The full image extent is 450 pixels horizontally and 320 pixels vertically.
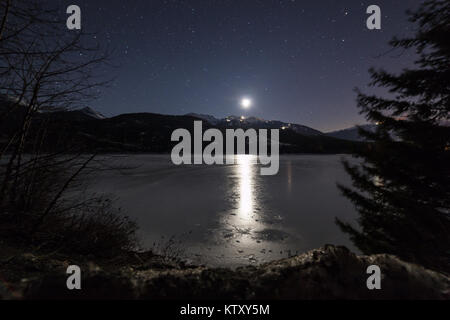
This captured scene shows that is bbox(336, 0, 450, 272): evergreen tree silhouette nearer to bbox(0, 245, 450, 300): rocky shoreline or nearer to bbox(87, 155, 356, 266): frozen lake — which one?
bbox(87, 155, 356, 266): frozen lake

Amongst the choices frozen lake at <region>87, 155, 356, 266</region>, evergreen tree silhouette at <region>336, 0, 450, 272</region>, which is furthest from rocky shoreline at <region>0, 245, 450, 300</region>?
evergreen tree silhouette at <region>336, 0, 450, 272</region>

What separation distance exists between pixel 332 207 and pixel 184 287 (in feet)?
46.5

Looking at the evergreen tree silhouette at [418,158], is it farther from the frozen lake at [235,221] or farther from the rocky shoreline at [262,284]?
the rocky shoreline at [262,284]

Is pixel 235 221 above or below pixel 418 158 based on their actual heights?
below

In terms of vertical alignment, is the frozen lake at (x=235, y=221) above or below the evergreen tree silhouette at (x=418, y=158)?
below

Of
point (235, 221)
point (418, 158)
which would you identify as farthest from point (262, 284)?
point (235, 221)

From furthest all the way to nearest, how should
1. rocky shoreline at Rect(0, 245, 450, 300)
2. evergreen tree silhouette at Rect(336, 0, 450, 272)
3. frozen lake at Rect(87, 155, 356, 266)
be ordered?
frozen lake at Rect(87, 155, 356, 266) → evergreen tree silhouette at Rect(336, 0, 450, 272) → rocky shoreline at Rect(0, 245, 450, 300)

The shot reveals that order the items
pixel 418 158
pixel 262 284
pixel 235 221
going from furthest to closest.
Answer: pixel 235 221 → pixel 418 158 → pixel 262 284

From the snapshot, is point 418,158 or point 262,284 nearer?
point 262,284

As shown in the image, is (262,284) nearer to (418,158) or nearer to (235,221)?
(418,158)

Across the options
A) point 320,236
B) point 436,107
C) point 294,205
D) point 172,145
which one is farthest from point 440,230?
point 172,145

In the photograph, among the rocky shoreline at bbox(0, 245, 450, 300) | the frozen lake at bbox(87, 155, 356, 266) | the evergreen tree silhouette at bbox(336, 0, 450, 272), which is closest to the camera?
the rocky shoreline at bbox(0, 245, 450, 300)

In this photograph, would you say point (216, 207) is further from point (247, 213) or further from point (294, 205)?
point (294, 205)

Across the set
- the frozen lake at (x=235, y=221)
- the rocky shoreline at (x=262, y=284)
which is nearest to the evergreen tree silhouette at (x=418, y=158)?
the frozen lake at (x=235, y=221)
